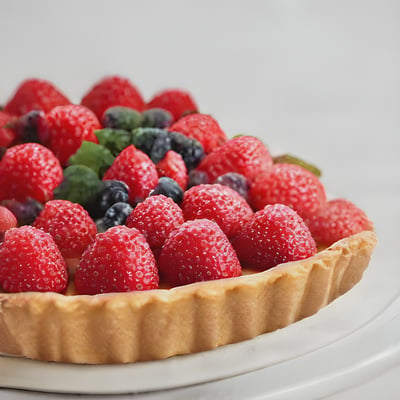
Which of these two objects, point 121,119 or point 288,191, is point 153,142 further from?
point 288,191

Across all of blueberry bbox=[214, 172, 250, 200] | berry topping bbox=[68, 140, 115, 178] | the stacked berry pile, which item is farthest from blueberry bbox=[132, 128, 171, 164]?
blueberry bbox=[214, 172, 250, 200]

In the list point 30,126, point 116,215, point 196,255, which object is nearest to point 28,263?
point 116,215

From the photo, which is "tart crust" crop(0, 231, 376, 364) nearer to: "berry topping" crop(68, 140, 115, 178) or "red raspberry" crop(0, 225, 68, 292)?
"red raspberry" crop(0, 225, 68, 292)

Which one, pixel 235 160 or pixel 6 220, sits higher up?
pixel 235 160

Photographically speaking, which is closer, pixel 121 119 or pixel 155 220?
pixel 155 220

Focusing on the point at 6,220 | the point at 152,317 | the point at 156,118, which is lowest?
the point at 152,317

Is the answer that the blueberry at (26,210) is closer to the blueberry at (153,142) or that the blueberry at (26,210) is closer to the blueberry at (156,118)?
the blueberry at (153,142)

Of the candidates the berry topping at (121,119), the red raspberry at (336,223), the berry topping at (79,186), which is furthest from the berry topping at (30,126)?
the red raspberry at (336,223)
